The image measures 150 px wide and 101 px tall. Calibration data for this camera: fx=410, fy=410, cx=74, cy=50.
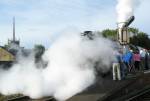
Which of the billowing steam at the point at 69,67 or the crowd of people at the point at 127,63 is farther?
the crowd of people at the point at 127,63

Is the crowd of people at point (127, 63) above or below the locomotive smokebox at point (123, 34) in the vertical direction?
below

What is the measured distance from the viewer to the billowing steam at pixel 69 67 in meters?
14.5

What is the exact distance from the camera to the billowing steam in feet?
47.4

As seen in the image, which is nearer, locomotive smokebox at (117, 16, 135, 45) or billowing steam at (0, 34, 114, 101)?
billowing steam at (0, 34, 114, 101)

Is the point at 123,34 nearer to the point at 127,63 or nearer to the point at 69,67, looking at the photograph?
the point at 127,63

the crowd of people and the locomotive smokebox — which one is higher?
the locomotive smokebox

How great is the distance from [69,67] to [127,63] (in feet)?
13.6

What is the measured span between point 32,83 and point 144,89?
431 cm

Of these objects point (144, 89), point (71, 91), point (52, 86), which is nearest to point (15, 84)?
Answer: point (52, 86)

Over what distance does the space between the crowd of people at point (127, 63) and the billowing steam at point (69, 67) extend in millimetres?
475

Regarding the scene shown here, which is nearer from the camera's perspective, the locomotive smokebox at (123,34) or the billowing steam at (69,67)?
the billowing steam at (69,67)

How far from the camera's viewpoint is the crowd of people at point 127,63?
15.7m

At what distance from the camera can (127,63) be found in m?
18.0

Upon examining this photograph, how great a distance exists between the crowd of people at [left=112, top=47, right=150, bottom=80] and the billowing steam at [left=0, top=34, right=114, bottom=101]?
1.56 ft
